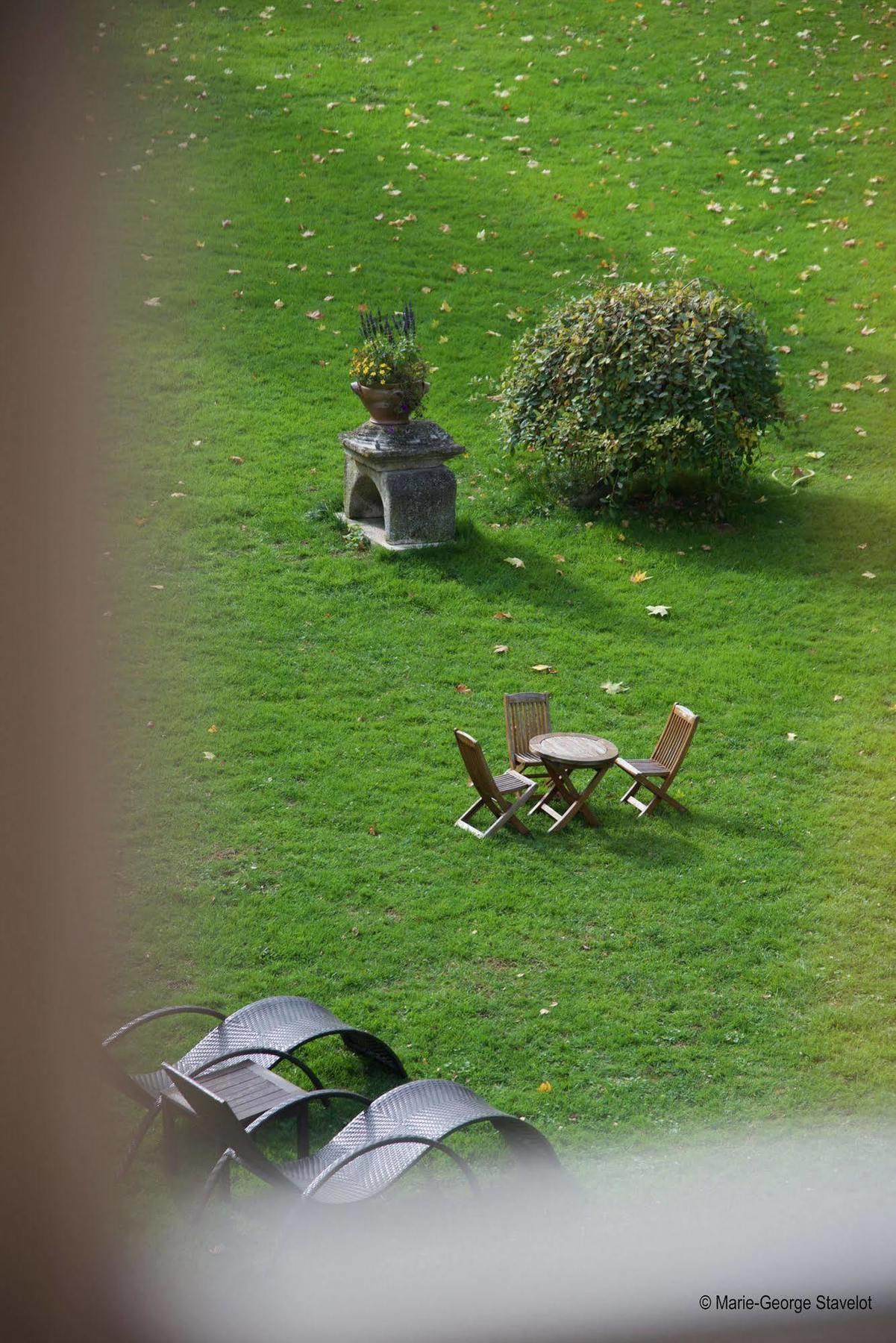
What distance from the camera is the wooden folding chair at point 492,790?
6.27 meters

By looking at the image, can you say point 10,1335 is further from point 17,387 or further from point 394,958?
point 394,958

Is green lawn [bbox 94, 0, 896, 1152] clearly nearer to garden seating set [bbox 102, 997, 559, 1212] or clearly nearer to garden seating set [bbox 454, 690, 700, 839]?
garden seating set [bbox 454, 690, 700, 839]

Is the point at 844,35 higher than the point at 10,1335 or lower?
higher

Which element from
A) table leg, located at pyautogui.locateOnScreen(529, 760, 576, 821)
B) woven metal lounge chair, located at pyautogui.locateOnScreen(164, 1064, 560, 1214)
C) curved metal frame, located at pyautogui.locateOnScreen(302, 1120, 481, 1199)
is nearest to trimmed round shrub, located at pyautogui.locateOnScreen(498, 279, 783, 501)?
table leg, located at pyautogui.locateOnScreen(529, 760, 576, 821)

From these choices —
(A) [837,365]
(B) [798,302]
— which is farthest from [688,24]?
(A) [837,365]

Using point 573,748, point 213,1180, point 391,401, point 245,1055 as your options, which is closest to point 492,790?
point 573,748

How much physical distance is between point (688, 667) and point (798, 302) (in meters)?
6.50

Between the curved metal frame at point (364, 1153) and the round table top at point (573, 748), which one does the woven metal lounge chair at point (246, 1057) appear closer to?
the curved metal frame at point (364, 1153)

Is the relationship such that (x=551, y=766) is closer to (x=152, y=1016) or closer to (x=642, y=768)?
(x=642, y=768)

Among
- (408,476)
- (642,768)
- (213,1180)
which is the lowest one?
(213,1180)

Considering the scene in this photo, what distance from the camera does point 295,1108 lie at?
13.7ft

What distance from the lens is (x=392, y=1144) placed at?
150 inches

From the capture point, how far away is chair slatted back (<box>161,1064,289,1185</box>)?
3568 mm

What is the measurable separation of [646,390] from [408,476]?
2.07m
